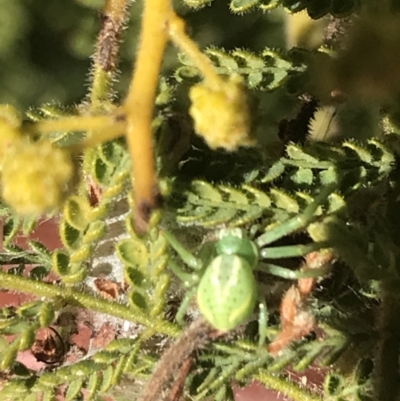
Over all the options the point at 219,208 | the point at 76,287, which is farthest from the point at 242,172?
the point at 76,287

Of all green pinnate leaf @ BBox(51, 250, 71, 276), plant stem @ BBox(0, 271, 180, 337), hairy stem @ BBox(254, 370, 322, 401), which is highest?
green pinnate leaf @ BBox(51, 250, 71, 276)

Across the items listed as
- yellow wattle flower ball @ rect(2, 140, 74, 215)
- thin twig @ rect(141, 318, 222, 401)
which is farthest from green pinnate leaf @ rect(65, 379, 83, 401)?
yellow wattle flower ball @ rect(2, 140, 74, 215)

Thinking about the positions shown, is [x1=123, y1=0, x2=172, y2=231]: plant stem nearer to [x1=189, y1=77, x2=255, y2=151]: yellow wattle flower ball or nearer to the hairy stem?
[x1=189, y1=77, x2=255, y2=151]: yellow wattle flower ball

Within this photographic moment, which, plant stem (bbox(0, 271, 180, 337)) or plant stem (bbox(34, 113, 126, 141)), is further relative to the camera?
plant stem (bbox(0, 271, 180, 337))

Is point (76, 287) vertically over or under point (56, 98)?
under

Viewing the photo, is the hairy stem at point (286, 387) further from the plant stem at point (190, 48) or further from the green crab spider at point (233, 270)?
the plant stem at point (190, 48)

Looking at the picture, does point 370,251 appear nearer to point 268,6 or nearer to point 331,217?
point 331,217
